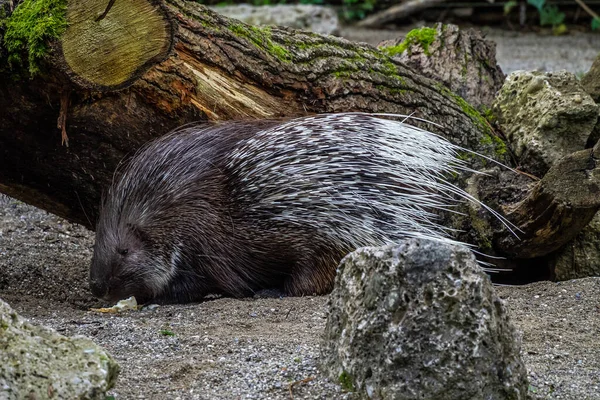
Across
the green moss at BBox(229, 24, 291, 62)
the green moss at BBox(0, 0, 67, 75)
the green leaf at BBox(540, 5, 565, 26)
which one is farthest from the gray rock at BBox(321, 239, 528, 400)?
the green leaf at BBox(540, 5, 565, 26)

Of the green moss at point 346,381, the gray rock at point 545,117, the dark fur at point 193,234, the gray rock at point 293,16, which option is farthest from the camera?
the gray rock at point 293,16

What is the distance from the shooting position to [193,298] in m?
3.95

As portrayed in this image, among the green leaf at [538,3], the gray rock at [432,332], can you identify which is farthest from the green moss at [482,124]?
the green leaf at [538,3]

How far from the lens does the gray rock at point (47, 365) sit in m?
2.03

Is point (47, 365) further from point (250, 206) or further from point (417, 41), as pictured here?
point (417, 41)

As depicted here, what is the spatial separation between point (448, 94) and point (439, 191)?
0.68 meters

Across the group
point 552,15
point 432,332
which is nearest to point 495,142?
point 432,332

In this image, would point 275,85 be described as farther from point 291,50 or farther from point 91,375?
point 91,375

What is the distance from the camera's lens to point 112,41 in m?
3.34

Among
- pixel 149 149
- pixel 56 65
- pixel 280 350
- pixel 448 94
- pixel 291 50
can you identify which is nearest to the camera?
pixel 280 350

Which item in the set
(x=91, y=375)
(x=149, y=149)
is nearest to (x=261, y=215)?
(x=149, y=149)

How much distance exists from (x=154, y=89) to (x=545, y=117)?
1.99m

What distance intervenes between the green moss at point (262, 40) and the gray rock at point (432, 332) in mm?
1958

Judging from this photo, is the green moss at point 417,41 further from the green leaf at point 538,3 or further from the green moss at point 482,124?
the green leaf at point 538,3
